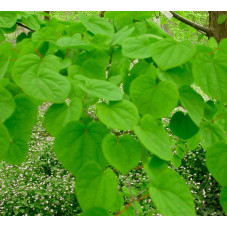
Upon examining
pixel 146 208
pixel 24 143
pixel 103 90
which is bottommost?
pixel 146 208

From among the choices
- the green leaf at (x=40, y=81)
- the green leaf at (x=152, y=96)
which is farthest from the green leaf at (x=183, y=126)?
the green leaf at (x=40, y=81)

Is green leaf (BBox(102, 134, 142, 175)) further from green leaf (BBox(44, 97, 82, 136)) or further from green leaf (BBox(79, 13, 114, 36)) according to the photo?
green leaf (BBox(79, 13, 114, 36))

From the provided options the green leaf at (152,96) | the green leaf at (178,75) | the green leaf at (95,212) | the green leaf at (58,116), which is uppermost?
the green leaf at (178,75)

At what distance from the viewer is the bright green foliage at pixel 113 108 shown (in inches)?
13.2

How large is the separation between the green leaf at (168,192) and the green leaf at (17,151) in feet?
0.81

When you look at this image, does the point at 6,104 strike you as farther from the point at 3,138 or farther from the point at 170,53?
the point at 170,53

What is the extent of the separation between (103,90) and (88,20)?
232mm

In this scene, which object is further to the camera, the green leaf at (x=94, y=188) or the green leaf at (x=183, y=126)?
the green leaf at (x=183, y=126)

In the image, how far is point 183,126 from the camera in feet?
1.51

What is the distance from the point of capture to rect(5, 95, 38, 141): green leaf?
0.40 m

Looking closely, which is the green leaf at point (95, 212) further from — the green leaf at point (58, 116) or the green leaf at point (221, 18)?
the green leaf at point (221, 18)

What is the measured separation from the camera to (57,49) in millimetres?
476
